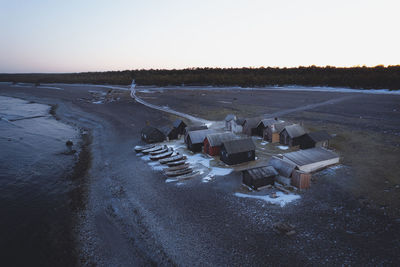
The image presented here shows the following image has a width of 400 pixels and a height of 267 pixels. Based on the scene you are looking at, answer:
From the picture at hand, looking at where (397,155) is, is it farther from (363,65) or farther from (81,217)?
(363,65)

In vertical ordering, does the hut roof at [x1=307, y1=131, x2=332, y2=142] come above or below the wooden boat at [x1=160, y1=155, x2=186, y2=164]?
above

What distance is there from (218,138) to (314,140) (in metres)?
15.4

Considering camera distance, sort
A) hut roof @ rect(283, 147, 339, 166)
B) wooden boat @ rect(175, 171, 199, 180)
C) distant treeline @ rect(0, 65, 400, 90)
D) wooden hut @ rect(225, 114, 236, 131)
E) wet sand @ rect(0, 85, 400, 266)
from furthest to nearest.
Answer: distant treeline @ rect(0, 65, 400, 90) → wooden hut @ rect(225, 114, 236, 131) → wooden boat @ rect(175, 171, 199, 180) → hut roof @ rect(283, 147, 339, 166) → wet sand @ rect(0, 85, 400, 266)

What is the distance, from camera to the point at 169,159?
33.9m

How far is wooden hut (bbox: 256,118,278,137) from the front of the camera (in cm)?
4294

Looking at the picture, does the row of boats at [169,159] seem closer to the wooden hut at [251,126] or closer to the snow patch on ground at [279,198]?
the snow patch on ground at [279,198]

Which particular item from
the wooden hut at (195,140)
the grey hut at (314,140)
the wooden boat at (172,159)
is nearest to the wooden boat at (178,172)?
the wooden boat at (172,159)

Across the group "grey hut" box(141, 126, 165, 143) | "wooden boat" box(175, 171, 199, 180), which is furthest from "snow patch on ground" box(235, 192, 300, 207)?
"grey hut" box(141, 126, 165, 143)

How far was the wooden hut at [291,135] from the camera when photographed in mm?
38344

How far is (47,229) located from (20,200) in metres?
8.28

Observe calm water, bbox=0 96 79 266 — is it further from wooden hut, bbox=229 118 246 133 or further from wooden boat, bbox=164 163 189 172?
wooden hut, bbox=229 118 246 133

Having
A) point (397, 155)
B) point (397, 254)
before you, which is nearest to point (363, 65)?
point (397, 155)

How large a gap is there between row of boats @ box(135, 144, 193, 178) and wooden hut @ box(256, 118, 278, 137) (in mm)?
17792

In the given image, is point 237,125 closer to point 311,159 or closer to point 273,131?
point 273,131
